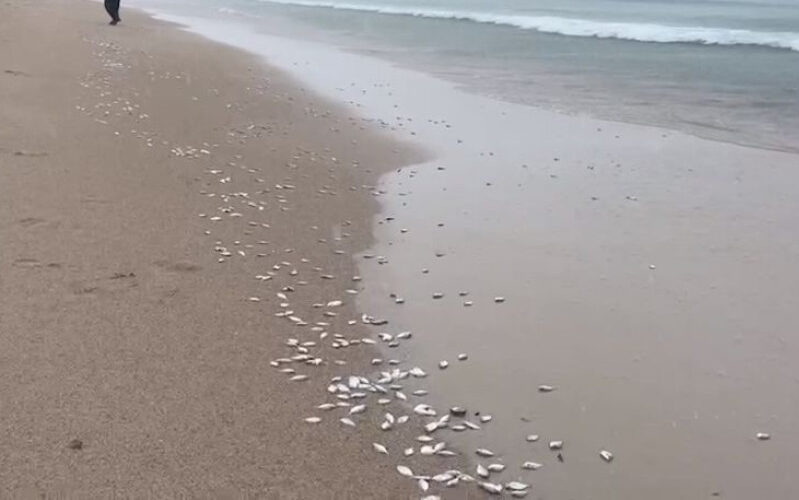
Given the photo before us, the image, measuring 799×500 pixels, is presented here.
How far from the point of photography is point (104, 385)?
199 inches

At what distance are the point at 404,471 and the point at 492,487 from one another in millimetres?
469

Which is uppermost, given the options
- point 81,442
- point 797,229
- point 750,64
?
point 750,64

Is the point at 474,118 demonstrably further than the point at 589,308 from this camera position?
Yes

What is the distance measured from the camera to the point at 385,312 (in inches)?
259

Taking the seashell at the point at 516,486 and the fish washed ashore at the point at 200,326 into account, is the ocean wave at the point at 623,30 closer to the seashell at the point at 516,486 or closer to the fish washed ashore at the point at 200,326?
the fish washed ashore at the point at 200,326

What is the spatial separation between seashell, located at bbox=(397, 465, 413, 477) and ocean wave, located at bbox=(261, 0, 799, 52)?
26.3 meters

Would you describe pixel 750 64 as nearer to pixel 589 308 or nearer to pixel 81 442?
pixel 589 308

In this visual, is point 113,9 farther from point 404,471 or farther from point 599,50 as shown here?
point 404,471

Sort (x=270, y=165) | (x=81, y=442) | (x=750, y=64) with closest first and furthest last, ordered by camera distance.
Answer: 1. (x=81, y=442)
2. (x=270, y=165)
3. (x=750, y=64)

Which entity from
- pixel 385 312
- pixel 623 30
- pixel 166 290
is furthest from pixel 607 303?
pixel 623 30

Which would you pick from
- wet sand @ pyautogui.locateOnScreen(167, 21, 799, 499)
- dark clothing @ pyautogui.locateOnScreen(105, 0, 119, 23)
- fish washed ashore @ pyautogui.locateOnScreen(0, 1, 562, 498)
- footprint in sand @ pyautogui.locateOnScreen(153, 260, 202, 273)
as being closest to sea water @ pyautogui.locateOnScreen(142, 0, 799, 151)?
wet sand @ pyautogui.locateOnScreen(167, 21, 799, 499)

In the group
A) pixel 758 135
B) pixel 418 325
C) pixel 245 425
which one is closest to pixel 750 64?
pixel 758 135

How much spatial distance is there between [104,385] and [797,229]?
6868 millimetres

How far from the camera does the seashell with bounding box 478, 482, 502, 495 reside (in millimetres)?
4438
